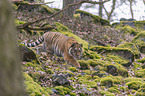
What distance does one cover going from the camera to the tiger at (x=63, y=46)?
790 cm

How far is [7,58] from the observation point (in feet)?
2.38

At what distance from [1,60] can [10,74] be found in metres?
0.07

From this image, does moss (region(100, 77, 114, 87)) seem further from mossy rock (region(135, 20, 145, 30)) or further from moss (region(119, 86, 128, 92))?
mossy rock (region(135, 20, 145, 30))

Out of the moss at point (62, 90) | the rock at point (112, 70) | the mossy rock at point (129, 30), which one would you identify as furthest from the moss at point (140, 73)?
the mossy rock at point (129, 30)

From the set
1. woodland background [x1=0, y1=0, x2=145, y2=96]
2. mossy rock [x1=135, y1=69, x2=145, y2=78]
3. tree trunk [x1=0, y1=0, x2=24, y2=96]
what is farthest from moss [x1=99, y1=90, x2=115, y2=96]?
tree trunk [x1=0, y1=0, x2=24, y2=96]

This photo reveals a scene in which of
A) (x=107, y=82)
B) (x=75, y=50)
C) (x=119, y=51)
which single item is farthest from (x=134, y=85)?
(x=119, y=51)

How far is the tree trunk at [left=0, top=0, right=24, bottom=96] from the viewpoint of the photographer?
0.72 metres

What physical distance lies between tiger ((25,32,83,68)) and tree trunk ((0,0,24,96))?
279 inches

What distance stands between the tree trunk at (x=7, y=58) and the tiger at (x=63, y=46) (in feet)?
23.2

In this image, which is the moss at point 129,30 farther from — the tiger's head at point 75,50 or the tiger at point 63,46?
the tiger's head at point 75,50

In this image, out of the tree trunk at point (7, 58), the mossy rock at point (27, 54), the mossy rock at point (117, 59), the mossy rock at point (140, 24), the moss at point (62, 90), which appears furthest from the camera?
the mossy rock at point (140, 24)

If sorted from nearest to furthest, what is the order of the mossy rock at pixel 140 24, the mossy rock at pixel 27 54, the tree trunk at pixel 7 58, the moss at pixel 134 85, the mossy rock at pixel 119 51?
the tree trunk at pixel 7 58, the mossy rock at pixel 27 54, the moss at pixel 134 85, the mossy rock at pixel 119 51, the mossy rock at pixel 140 24

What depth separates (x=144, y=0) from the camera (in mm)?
24922

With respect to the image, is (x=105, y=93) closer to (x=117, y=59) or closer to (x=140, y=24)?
(x=117, y=59)
